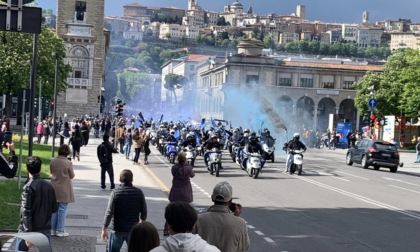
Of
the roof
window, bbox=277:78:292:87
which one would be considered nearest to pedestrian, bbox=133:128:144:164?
window, bbox=277:78:292:87

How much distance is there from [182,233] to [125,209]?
174 inches

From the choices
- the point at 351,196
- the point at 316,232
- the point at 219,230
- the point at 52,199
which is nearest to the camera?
the point at 219,230

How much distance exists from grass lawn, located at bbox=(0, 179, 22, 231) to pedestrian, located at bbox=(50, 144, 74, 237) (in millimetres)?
949

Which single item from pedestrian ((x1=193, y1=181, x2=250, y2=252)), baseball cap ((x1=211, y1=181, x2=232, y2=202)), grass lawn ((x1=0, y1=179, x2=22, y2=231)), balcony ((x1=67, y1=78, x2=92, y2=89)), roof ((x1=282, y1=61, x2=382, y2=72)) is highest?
roof ((x1=282, y1=61, x2=382, y2=72))

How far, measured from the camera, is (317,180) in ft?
107

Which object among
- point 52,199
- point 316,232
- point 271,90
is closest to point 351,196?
point 316,232

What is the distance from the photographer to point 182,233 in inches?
251

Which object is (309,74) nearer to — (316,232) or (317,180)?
(317,180)

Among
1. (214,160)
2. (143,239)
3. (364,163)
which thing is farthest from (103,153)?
(364,163)

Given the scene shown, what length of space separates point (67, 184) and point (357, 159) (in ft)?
104

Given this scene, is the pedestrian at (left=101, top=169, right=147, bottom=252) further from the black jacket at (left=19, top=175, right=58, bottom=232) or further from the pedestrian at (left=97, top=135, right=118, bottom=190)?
the pedestrian at (left=97, top=135, right=118, bottom=190)

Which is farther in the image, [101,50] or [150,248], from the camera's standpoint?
[101,50]

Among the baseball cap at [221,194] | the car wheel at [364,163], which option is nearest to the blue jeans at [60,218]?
the baseball cap at [221,194]

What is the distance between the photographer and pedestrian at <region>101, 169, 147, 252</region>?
1070 cm
